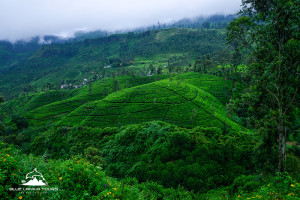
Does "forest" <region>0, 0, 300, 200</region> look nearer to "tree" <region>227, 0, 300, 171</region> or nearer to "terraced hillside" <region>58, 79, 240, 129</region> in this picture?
"tree" <region>227, 0, 300, 171</region>

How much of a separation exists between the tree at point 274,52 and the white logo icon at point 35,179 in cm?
1604

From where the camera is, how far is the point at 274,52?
1227cm

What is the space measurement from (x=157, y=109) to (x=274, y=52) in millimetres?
56338

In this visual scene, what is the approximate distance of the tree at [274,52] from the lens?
37.0 ft

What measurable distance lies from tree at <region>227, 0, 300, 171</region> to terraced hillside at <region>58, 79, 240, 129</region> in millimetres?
40186

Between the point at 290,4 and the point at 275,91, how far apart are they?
6.73 meters

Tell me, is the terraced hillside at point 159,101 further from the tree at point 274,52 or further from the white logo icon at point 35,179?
the white logo icon at point 35,179

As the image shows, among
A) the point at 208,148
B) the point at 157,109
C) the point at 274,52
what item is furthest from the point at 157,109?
the point at 274,52

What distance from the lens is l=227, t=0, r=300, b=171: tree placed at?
37.0 ft

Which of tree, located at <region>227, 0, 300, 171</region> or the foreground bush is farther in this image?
tree, located at <region>227, 0, 300, 171</region>

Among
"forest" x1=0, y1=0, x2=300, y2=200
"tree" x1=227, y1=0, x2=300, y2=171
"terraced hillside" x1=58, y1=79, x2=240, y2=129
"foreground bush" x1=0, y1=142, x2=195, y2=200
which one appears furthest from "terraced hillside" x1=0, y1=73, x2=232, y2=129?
"foreground bush" x1=0, y1=142, x2=195, y2=200

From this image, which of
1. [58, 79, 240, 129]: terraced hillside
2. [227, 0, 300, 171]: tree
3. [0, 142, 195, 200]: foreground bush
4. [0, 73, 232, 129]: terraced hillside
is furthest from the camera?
[0, 73, 232, 129]: terraced hillside
